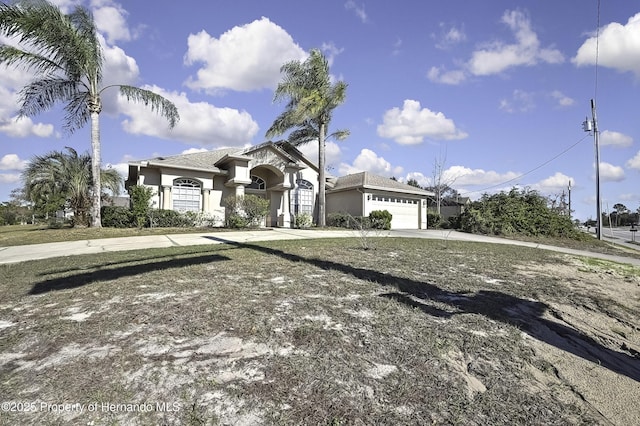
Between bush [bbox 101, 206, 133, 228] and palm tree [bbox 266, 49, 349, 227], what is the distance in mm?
9643

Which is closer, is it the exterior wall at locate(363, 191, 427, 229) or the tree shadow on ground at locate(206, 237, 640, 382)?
the tree shadow on ground at locate(206, 237, 640, 382)

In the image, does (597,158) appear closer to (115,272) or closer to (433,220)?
(433,220)

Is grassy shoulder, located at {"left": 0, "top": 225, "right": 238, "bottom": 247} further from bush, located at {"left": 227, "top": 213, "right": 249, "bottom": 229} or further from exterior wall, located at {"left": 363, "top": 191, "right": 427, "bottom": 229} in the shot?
exterior wall, located at {"left": 363, "top": 191, "right": 427, "bottom": 229}

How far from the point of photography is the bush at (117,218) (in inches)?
654

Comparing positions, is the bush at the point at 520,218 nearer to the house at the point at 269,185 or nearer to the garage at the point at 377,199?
the garage at the point at 377,199

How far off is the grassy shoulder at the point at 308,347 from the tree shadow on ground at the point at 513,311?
0.10 feet

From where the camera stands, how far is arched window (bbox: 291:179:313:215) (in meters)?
22.7

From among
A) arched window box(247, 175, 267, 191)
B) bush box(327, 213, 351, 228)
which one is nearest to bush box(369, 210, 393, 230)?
bush box(327, 213, 351, 228)

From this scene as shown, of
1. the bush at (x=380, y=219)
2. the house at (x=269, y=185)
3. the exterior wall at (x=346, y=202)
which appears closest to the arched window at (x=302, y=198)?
the house at (x=269, y=185)

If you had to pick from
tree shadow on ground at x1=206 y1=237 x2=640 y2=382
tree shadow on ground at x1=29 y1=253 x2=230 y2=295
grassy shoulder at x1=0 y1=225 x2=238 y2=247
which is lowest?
tree shadow on ground at x1=206 y1=237 x2=640 y2=382

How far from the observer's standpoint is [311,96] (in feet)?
64.7


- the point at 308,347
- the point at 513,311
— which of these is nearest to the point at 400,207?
the point at 513,311

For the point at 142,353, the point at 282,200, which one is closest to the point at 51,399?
the point at 142,353

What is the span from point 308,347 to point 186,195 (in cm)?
1795
